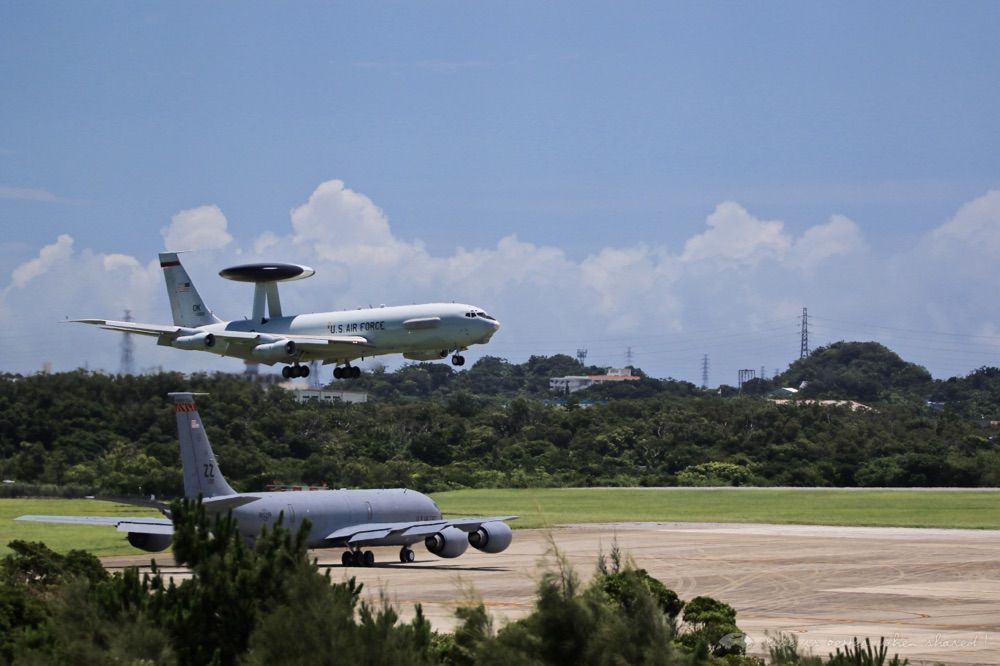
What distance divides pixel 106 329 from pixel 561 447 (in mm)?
69239

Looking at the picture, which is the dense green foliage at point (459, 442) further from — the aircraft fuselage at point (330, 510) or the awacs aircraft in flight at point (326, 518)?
the awacs aircraft in flight at point (326, 518)

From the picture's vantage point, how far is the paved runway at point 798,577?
109 ft

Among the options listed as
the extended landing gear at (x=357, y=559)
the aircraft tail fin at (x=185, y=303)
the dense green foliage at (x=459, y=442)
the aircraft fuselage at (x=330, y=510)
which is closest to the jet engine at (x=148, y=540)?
the aircraft fuselage at (x=330, y=510)

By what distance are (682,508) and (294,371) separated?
116 ft

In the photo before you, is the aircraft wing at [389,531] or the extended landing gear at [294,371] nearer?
the aircraft wing at [389,531]

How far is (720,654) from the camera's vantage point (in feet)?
81.8

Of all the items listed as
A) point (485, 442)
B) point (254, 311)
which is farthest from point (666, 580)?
point (485, 442)

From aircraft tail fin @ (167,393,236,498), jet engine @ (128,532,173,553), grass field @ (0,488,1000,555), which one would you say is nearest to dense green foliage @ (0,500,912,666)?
aircraft tail fin @ (167,393,236,498)

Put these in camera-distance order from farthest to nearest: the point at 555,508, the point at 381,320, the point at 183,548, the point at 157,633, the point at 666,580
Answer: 1. the point at 555,508
2. the point at 381,320
3. the point at 666,580
4. the point at 183,548
5. the point at 157,633

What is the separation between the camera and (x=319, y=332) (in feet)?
217

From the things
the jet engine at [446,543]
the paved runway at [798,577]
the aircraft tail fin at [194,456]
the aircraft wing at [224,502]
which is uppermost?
the aircraft tail fin at [194,456]

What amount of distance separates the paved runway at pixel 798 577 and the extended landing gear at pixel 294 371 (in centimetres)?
1007

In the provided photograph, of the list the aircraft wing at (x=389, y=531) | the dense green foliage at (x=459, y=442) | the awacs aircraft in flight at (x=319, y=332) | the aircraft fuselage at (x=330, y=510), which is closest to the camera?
the aircraft fuselage at (x=330, y=510)

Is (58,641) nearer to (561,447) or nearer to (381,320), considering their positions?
(381,320)
